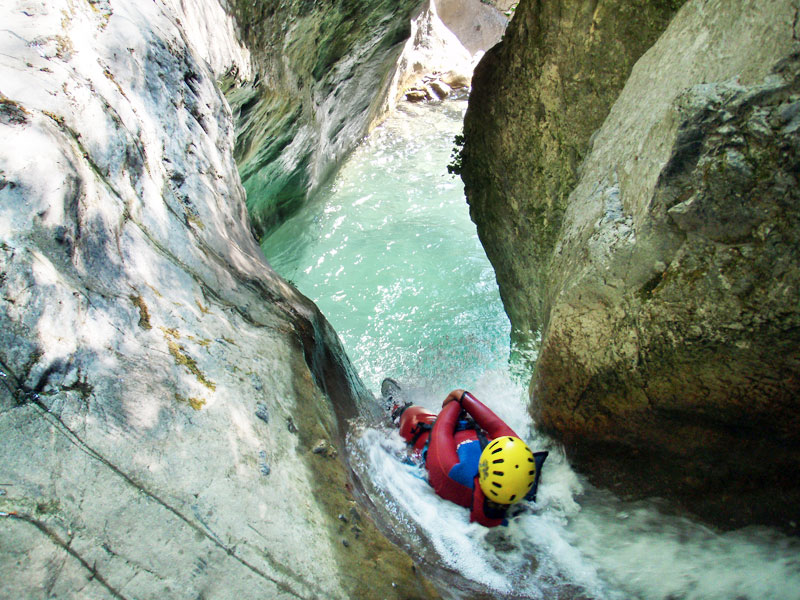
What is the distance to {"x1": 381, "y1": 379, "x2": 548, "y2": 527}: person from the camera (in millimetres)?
3045

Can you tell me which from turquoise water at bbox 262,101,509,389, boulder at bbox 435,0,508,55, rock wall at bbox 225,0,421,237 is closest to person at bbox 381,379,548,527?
turquoise water at bbox 262,101,509,389

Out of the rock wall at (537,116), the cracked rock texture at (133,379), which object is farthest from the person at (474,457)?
the rock wall at (537,116)

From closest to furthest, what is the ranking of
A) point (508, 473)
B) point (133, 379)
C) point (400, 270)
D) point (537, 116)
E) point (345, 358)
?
point (133, 379), point (508, 473), point (537, 116), point (345, 358), point (400, 270)

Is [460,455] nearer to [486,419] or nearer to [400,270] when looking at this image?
[486,419]

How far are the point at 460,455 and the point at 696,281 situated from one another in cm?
196

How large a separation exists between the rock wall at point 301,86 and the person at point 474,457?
380 cm

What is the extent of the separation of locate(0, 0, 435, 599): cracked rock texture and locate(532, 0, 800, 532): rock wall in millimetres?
1590

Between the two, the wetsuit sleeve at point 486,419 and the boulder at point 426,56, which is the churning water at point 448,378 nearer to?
the wetsuit sleeve at point 486,419

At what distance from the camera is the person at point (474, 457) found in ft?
9.99

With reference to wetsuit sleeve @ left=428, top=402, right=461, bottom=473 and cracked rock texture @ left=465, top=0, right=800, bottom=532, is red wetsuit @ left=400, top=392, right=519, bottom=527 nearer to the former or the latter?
wetsuit sleeve @ left=428, top=402, right=461, bottom=473

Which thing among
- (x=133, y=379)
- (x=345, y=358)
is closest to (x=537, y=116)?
(x=345, y=358)

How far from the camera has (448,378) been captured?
548 cm

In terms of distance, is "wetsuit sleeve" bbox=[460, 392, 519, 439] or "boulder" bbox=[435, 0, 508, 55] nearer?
"wetsuit sleeve" bbox=[460, 392, 519, 439]

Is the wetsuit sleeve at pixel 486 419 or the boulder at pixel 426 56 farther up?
the boulder at pixel 426 56
